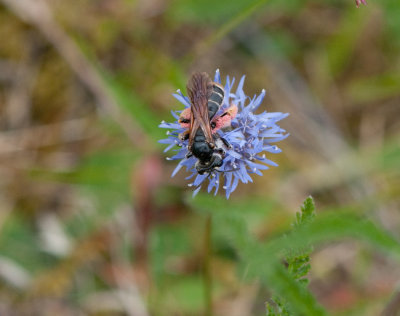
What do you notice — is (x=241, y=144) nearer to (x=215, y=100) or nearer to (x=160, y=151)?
(x=215, y=100)

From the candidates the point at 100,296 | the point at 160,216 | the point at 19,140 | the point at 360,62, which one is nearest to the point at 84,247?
the point at 100,296

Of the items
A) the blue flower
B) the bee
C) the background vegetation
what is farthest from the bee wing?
the background vegetation

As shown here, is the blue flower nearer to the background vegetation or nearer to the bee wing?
the bee wing

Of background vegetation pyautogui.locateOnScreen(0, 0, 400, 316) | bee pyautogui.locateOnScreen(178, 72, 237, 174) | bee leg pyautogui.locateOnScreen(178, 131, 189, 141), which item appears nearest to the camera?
bee pyautogui.locateOnScreen(178, 72, 237, 174)

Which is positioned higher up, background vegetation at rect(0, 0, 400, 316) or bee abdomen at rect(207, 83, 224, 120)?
background vegetation at rect(0, 0, 400, 316)

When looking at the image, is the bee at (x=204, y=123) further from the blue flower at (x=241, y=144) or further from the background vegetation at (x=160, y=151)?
the background vegetation at (x=160, y=151)

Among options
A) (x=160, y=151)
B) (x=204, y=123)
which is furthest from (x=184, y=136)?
(x=160, y=151)

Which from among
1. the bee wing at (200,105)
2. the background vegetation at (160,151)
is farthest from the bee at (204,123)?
the background vegetation at (160,151)

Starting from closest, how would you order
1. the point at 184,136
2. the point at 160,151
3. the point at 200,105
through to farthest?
the point at 200,105
the point at 184,136
the point at 160,151

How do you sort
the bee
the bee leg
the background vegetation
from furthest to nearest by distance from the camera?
the background vegetation → the bee leg → the bee
